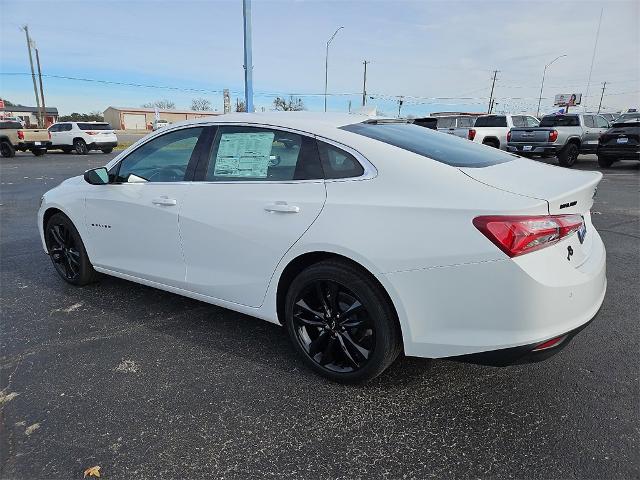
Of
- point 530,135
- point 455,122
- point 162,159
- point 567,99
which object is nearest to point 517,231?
point 162,159

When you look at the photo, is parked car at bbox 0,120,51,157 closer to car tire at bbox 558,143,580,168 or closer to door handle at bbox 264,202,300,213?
car tire at bbox 558,143,580,168

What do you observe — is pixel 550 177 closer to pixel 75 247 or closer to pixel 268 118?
pixel 268 118

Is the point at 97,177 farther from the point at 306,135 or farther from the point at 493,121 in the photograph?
the point at 493,121

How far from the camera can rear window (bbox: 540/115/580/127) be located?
648 inches

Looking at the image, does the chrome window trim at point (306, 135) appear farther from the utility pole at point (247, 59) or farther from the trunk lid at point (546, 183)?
the utility pole at point (247, 59)

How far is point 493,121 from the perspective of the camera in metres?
18.2

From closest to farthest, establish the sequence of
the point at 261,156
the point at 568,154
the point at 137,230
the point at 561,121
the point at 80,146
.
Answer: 1. the point at 261,156
2. the point at 137,230
3. the point at 568,154
4. the point at 561,121
5. the point at 80,146

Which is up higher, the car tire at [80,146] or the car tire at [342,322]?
the car tire at [342,322]

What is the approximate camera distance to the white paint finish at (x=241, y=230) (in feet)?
A: 9.00

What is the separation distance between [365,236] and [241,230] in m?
0.91

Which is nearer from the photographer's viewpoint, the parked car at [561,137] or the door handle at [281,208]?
the door handle at [281,208]

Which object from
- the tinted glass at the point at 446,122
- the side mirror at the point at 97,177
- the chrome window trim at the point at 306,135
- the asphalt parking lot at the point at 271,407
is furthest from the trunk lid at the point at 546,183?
the tinted glass at the point at 446,122

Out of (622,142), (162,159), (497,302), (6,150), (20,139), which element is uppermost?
(162,159)

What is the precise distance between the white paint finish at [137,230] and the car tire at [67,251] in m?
0.21
